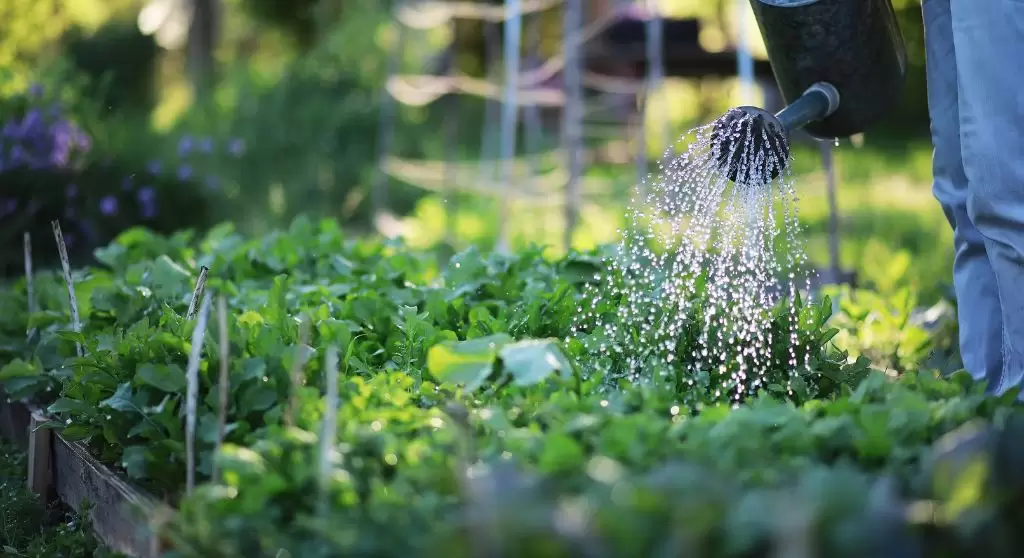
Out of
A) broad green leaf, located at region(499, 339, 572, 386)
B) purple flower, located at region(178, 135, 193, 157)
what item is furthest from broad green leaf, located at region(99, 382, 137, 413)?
purple flower, located at region(178, 135, 193, 157)

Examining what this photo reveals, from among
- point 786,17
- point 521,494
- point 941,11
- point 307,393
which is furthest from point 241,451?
point 941,11

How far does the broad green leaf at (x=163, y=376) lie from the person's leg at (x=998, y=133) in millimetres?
1591

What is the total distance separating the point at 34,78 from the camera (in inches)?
232

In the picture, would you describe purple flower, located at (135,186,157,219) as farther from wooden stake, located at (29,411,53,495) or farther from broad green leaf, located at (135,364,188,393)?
broad green leaf, located at (135,364,188,393)

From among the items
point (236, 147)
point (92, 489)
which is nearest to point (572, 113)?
point (236, 147)

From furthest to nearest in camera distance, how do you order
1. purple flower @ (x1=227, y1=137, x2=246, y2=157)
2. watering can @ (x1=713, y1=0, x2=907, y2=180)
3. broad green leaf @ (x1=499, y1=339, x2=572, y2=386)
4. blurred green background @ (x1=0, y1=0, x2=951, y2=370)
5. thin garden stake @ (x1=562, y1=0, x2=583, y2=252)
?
purple flower @ (x1=227, y1=137, x2=246, y2=157), thin garden stake @ (x1=562, y1=0, x2=583, y2=252), blurred green background @ (x1=0, y1=0, x2=951, y2=370), watering can @ (x1=713, y1=0, x2=907, y2=180), broad green leaf @ (x1=499, y1=339, x2=572, y2=386)

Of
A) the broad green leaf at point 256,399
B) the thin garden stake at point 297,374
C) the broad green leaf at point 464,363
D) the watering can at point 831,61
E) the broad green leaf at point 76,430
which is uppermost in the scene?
the watering can at point 831,61

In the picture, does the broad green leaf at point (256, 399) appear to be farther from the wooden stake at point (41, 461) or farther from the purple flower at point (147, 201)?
the purple flower at point (147, 201)

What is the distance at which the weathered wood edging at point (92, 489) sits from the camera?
1.88 meters

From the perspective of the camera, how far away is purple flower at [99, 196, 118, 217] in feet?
16.3

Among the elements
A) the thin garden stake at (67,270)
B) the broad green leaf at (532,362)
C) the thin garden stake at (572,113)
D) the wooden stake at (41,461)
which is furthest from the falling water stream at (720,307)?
the thin garden stake at (572,113)

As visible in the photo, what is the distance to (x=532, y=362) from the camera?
6.78 feet

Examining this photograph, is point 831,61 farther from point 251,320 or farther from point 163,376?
point 163,376

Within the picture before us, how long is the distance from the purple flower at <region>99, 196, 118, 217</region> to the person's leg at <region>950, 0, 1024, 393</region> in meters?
3.84
